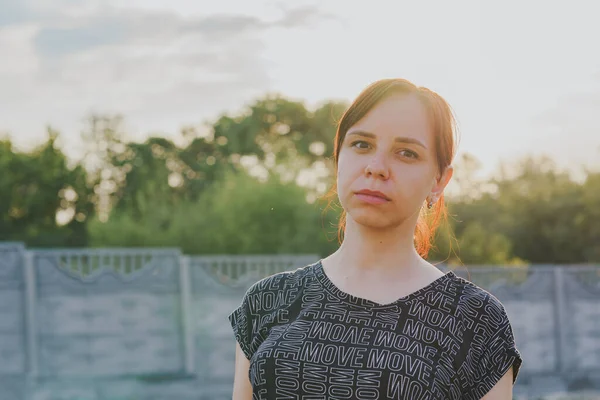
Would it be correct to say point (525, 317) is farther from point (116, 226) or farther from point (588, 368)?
point (116, 226)

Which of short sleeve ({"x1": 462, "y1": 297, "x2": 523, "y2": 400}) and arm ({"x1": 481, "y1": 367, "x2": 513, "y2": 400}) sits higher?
short sleeve ({"x1": 462, "y1": 297, "x2": 523, "y2": 400})

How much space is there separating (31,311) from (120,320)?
1028 millimetres

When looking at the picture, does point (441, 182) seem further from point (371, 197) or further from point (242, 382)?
point (242, 382)

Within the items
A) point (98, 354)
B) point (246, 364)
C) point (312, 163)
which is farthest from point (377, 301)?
point (312, 163)

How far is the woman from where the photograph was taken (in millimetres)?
1425

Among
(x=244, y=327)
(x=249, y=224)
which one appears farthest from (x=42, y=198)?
(x=244, y=327)

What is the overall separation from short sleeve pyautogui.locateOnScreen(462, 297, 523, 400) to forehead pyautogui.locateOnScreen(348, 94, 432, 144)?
0.31m

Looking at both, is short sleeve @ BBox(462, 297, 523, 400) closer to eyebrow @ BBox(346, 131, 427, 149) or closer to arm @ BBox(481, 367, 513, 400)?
arm @ BBox(481, 367, 513, 400)

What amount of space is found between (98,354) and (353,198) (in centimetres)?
962

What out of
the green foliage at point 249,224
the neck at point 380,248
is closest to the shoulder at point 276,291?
the neck at point 380,248

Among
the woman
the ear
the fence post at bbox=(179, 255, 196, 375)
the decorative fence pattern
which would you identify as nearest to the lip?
the woman

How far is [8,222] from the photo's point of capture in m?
23.5

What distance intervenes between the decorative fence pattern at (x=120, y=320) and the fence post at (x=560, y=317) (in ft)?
3.57

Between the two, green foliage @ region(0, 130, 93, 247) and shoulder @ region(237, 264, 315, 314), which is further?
green foliage @ region(0, 130, 93, 247)
